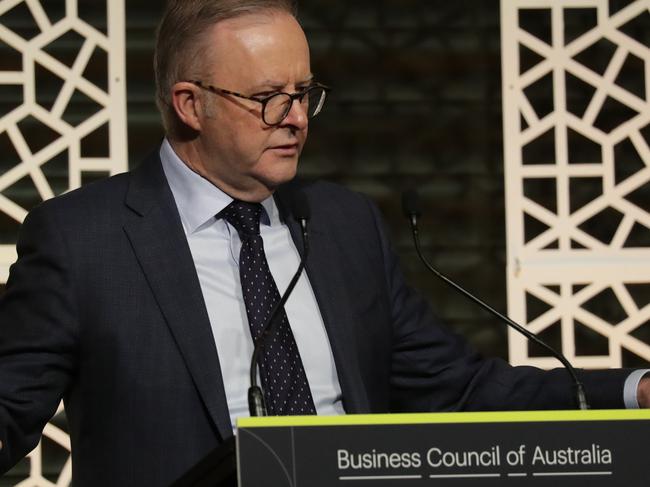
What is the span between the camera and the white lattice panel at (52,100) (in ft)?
12.8

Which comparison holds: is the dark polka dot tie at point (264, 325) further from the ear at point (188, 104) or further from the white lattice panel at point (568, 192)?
the white lattice panel at point (568, 192)

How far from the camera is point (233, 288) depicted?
2.34 meters

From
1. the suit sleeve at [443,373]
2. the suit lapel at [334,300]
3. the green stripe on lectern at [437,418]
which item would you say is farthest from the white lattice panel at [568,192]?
the green stripe on lectern at [437,418]

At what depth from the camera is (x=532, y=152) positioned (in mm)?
4363

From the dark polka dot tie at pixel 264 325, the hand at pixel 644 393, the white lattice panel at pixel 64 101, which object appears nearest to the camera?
the hand at pixel 644 393

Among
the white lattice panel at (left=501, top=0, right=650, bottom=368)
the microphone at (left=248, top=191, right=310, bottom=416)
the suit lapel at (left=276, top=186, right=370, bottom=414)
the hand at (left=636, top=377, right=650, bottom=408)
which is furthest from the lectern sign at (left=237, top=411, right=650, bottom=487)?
the white lattice panel at (left=501, top=0, right=650, bottom=368)

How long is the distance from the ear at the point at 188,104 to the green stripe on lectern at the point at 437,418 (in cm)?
104

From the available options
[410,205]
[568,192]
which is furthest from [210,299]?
Result: [568,192]

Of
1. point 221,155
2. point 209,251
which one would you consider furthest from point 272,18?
point 209,251

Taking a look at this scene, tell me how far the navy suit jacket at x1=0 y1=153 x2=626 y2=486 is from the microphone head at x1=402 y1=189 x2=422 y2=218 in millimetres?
262

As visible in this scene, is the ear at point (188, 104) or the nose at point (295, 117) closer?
the nose at point (295, 117)

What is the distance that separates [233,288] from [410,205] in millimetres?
382

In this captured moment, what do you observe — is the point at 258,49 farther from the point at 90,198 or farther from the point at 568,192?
the point at 568,192

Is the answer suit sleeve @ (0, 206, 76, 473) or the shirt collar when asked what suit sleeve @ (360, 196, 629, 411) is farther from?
suit sleeve @ (0, 206, 76, 473)
